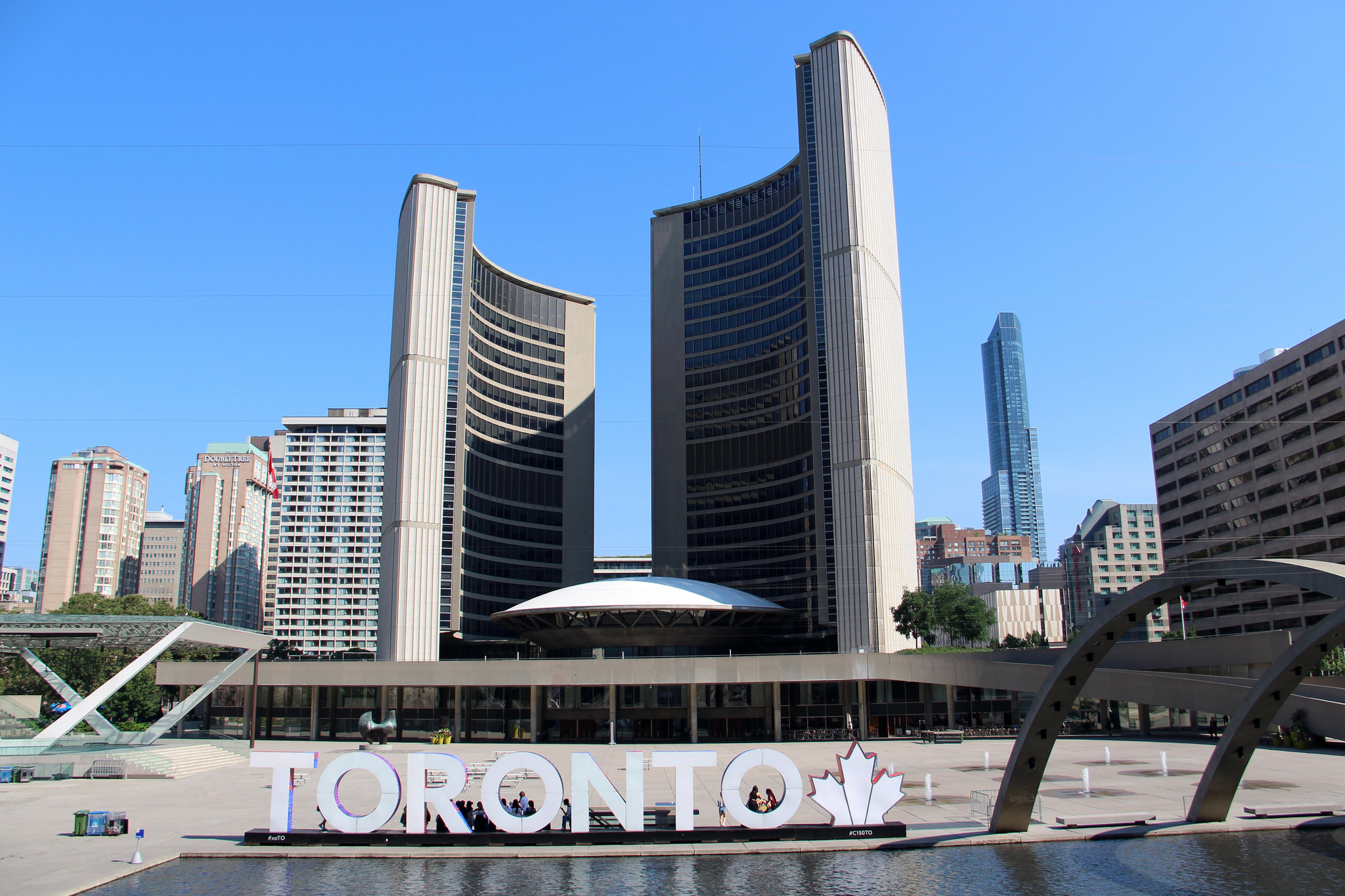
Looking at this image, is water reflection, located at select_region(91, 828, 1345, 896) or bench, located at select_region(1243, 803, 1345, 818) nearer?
water reflection, located at select_region(91, 828, 1345, 896)

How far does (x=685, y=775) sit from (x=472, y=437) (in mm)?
102242

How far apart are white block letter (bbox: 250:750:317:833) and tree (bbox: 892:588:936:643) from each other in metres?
72.8

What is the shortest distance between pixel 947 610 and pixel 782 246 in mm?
57887

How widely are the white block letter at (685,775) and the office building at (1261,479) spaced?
99689mm

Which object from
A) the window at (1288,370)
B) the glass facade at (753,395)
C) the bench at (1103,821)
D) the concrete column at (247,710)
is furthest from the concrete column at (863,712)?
the window at (1288,370)

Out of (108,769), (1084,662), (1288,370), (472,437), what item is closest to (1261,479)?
(1288,370)

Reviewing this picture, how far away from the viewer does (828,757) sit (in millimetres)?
59000

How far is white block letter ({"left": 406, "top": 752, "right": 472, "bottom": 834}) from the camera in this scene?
96.6 ft

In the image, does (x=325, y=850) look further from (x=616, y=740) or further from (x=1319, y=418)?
(x=1319, y=418)

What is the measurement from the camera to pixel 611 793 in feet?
97.2

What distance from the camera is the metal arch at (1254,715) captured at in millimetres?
24891

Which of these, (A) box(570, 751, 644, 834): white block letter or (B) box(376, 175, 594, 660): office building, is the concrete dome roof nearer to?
(B) box(376, 175, 594, 660): office building

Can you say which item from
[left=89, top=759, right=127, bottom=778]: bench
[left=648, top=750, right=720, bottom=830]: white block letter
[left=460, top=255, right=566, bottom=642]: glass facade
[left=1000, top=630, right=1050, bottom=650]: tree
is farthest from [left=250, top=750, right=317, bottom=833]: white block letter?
[left=460, top=255, right=566, bottom=642]: glass facade

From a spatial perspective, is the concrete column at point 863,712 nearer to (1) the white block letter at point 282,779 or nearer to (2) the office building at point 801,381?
(2) the office building at point 801,381
